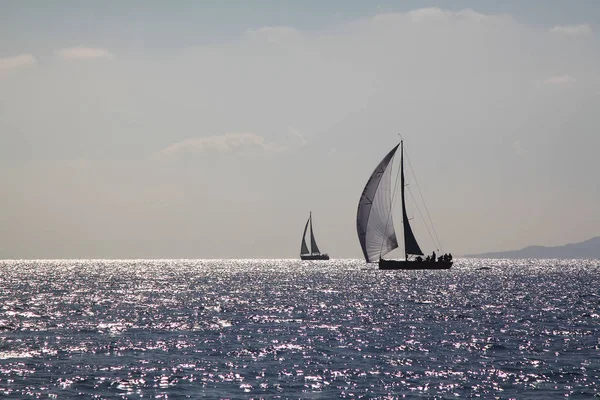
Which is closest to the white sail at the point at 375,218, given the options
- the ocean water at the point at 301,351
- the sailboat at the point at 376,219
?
the sailboat at the point at 376,219

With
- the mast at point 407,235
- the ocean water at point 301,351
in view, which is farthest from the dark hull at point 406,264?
the ocean water at point 301,351

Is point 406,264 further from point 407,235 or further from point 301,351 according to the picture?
point 301,351

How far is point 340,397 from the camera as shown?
28.5 metres

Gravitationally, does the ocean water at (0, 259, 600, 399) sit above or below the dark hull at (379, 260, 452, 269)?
below

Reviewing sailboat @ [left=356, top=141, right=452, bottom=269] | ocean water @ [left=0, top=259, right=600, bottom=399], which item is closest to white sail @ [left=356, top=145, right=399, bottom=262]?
sailboat @ [left=356, top=141, right=452, bottom=269]

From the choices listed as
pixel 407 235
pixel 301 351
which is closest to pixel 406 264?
pixel 407 235

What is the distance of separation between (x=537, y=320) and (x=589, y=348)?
16.3m

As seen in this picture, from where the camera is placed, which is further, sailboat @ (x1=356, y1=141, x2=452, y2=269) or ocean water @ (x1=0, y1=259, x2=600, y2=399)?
sailboat @ (x1=356, y1=141, x2=452, y2=269)

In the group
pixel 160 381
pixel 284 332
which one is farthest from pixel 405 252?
pixel 160 381

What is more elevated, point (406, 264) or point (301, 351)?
point (406, 264)

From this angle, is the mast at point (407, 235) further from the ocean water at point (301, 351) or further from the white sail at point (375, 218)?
the ocean water at point (301, 351)

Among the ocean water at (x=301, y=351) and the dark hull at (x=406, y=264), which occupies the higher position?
the dark hull at (x=406, y=264)

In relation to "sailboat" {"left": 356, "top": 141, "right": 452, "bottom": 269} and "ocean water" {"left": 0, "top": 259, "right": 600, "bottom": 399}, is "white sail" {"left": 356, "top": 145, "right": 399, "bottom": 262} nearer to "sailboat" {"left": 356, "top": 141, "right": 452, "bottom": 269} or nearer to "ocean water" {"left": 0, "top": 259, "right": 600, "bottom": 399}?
"sailboat" {"left": 356, "top": 141, "right": 452, "bottom": 269}

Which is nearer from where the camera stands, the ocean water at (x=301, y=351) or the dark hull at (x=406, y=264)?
the ocean water at (x=301, y=351)
